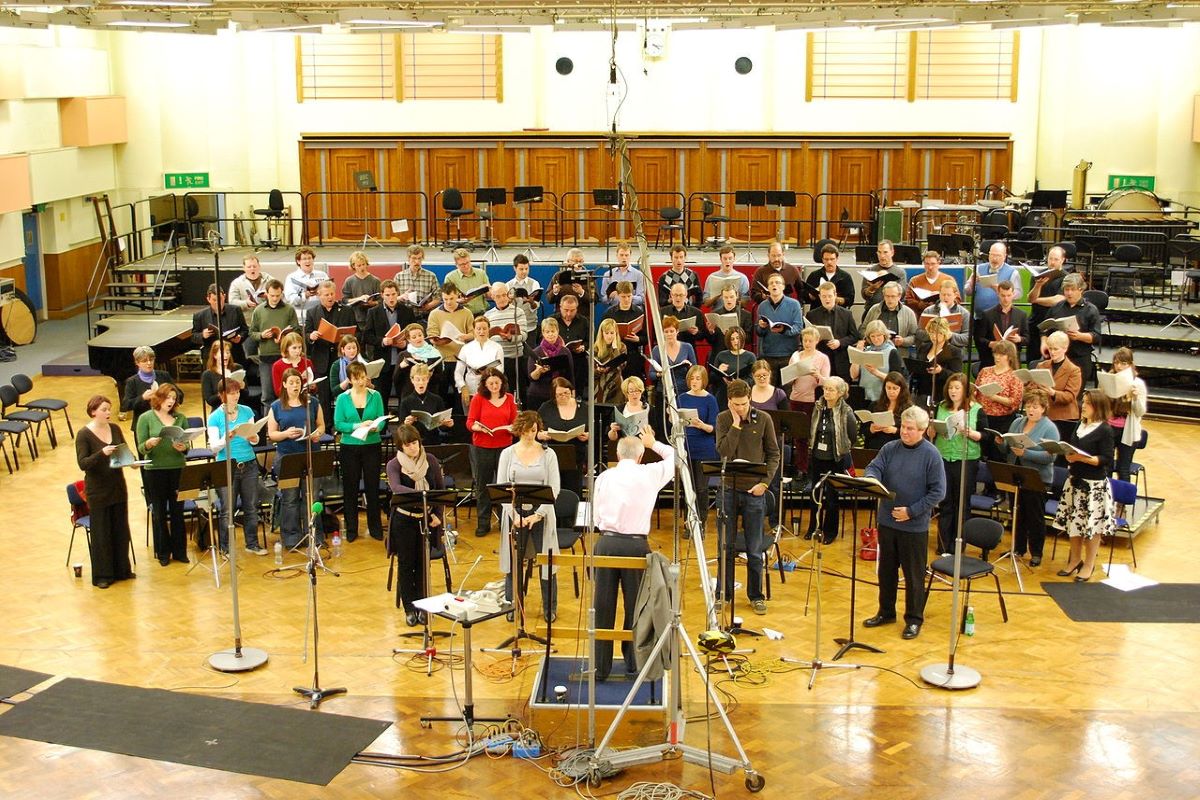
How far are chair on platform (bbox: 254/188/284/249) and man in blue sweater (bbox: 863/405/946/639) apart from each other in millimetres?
12285

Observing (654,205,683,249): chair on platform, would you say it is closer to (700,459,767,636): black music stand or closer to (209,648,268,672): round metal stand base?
(700,459,767,636): black music stand

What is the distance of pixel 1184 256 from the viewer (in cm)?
1677

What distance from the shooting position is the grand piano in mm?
15406

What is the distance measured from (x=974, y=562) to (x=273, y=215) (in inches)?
511

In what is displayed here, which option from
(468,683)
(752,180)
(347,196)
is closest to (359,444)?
(468,683)

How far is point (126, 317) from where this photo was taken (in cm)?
1741

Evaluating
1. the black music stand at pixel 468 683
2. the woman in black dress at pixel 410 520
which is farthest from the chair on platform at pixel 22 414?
the black music stand at pixel 468 683

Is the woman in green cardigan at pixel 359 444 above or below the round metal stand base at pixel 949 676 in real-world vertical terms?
above

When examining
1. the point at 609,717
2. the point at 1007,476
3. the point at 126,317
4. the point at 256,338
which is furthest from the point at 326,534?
the point at 126,317

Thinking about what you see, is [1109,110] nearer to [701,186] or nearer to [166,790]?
[701,186]

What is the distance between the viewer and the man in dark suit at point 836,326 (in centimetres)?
1202

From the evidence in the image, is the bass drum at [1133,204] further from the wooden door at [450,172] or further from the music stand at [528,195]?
the wooden door at [450,172]

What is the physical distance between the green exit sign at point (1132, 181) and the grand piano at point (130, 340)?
13485mm

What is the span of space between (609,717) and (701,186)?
546 inches
